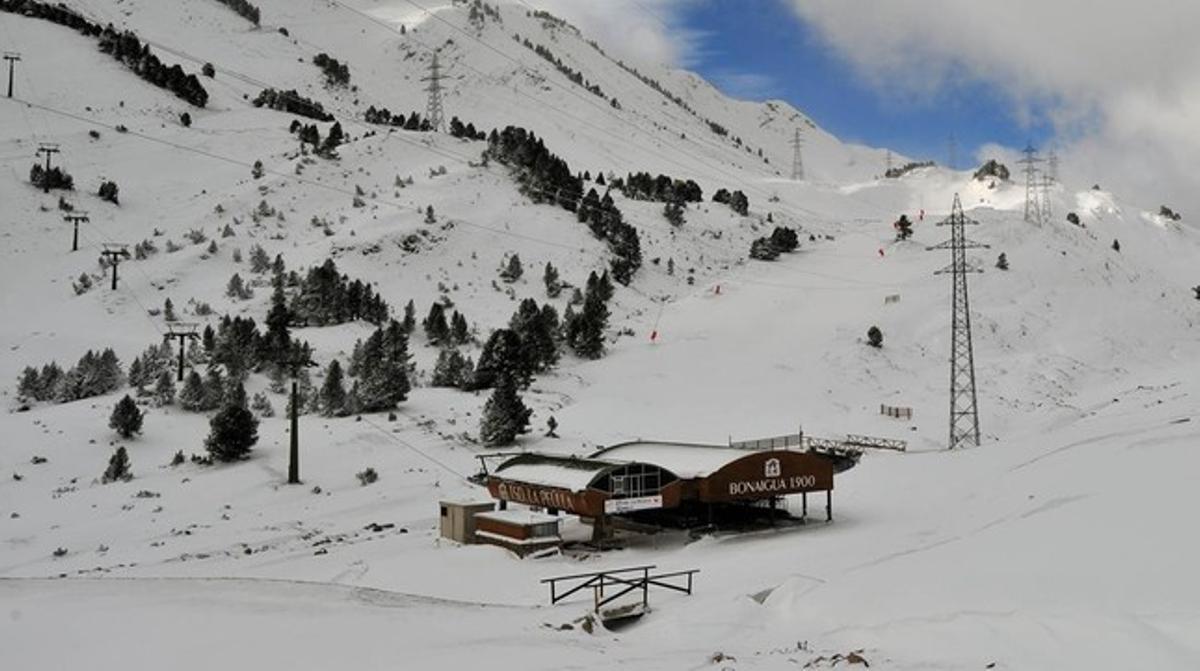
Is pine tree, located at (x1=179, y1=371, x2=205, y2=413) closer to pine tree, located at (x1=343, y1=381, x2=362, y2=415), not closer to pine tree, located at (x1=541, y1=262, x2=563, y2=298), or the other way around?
pine tree, located at (x1=343, y1=381, x2=362, y2=415)

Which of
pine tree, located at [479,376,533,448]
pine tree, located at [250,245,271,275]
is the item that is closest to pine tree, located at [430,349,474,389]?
pine tree, located at [479,376,533,448]

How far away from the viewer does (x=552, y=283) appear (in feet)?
237

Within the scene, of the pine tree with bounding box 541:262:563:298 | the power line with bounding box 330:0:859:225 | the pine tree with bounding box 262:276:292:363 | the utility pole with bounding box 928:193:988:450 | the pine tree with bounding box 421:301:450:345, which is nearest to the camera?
the utility pole with bounding box 928:193:988:450

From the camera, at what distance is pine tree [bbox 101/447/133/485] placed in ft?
110

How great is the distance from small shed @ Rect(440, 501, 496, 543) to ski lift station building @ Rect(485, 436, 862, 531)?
9.02ft

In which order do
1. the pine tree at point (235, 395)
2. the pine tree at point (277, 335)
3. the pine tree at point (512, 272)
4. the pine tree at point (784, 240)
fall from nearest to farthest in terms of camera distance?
the pine tree at point (235, 395), the pine tree at point (277, 335), the pine tree at point (512, 272), the pine tree at point (784, 240)

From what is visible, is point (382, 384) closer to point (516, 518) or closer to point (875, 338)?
point (516, 518)

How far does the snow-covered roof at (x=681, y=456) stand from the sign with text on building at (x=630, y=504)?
1.67 meters

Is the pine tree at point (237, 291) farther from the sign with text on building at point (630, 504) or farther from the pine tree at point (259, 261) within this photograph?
the sign with text on building at point (630, 504)

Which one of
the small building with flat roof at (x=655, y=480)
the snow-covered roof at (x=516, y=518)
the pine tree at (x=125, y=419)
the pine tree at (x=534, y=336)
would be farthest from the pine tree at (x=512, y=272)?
the snow-covered roof at (x=516, y=518)

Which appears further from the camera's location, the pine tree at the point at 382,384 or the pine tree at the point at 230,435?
the pine tree at the point at 382,384

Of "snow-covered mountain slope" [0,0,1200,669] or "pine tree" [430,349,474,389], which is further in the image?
"pine tree" [430,349,474,389]

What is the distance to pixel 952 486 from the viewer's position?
3428 cm

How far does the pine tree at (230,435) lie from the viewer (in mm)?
35656
